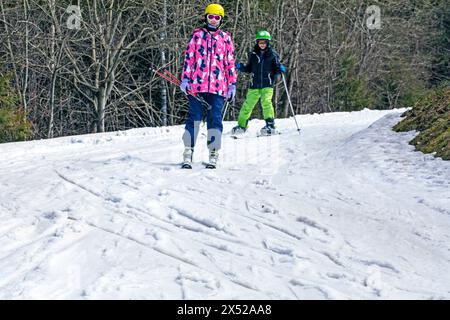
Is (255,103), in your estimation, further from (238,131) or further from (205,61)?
(205,61)

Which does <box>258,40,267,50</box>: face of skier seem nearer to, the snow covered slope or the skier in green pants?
the skier in green pants

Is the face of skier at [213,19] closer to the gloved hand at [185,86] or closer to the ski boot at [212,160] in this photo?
the gloved hand at [185,86]

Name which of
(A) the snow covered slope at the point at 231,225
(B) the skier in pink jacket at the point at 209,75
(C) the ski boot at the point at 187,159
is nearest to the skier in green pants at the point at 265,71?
(A) the snow covered slope at the point at 231,225

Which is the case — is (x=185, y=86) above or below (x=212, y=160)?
above

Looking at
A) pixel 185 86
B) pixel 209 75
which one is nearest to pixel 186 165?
pixel 185 86

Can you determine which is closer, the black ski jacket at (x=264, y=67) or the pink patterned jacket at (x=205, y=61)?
the pink patterned jacket at (x=205, y=61)

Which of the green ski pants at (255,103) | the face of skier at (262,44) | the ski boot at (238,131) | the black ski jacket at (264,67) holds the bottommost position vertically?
the ski boot at (238,131)

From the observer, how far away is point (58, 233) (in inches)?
193

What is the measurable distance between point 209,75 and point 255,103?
371cm

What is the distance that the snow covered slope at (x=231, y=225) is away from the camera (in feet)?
13.0

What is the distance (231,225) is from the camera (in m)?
5.12

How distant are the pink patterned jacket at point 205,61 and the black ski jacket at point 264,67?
325 cm

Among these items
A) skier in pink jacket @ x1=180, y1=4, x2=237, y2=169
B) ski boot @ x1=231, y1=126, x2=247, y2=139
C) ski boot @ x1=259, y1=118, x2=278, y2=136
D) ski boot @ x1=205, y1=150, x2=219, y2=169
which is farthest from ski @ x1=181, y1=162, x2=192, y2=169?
ski boot @ x1=231, y1=126, x2=247, y2=139

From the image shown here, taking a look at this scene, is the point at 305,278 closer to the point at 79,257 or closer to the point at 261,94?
the point at 79,257
